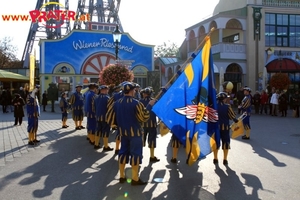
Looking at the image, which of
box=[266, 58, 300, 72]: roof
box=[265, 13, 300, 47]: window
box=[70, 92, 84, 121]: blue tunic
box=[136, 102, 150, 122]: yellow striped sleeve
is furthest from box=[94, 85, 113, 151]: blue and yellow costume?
box=[265, 13, 300, 47]: window

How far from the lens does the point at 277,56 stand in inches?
1079

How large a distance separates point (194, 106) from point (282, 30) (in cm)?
2416

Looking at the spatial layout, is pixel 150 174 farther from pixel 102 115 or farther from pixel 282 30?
pixel 282 30

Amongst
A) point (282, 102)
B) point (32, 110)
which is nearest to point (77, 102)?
point (32, 110)

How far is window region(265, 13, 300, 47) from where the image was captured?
90.1 feet

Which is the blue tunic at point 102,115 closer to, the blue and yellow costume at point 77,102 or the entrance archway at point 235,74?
the blue and yellow costume at point 77,102

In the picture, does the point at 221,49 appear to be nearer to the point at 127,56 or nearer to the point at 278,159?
the point at 127,56

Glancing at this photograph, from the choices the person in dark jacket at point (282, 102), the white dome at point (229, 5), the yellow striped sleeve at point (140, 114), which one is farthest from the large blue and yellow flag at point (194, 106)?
the white dome at point (229, 5)

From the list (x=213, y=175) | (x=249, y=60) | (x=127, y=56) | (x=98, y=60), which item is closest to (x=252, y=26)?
(x=249, y=60)

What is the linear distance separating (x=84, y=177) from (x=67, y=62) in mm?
21865

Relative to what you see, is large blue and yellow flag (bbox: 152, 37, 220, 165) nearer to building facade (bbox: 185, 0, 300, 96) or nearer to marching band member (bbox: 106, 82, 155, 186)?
marching band member (bbox: 106, 82, 155, 186)

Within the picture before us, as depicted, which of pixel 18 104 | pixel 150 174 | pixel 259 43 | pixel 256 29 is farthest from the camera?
pixel 259 43

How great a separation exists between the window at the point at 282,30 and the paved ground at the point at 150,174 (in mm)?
19179

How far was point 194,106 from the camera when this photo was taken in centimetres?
658
